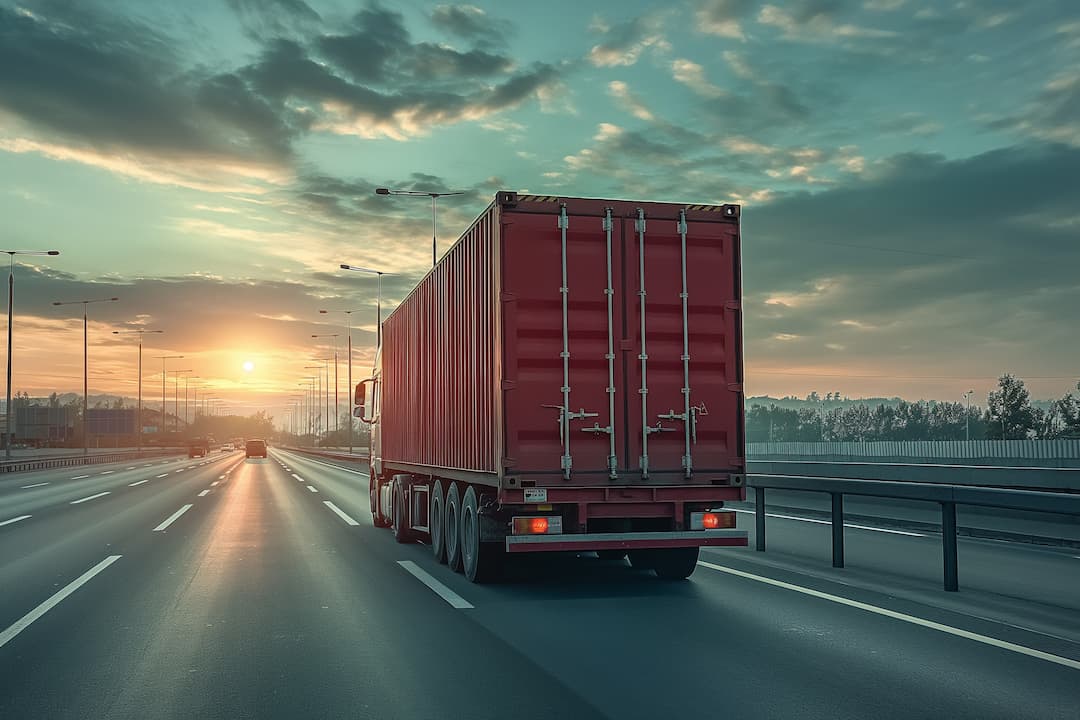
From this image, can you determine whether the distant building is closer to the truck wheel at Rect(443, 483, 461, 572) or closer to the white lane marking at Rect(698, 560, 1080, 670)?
the truck wheel at Rect(443, 483, 461, 572)

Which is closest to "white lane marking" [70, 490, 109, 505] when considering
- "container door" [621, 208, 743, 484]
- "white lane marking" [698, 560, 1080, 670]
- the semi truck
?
the semi truck

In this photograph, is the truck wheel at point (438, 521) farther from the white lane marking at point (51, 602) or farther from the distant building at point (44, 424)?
the distant building at point (44, 424)

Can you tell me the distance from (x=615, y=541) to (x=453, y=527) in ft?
8.98

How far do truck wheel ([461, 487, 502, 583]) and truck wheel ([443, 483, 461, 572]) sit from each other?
0.57m

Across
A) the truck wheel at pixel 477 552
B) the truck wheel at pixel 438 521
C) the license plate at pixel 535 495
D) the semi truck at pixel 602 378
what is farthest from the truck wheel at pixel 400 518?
the license plate at pixel 535 495

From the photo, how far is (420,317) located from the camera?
46.6 feet

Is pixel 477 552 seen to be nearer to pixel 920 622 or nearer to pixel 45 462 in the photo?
pixel 920 622

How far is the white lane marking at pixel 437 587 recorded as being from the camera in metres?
9.16

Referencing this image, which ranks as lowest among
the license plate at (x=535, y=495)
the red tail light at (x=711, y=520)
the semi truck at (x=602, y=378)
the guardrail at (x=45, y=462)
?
the guardrail at (x=45, y=462)

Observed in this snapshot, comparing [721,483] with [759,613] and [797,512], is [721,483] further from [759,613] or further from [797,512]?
[797,512]

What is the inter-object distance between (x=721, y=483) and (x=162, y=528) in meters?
11.6

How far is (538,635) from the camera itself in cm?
764

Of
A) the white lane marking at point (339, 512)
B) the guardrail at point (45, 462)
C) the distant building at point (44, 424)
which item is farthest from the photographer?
the distant building at point (44, 424)

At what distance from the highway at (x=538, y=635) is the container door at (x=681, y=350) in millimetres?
1396
